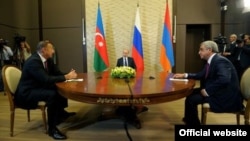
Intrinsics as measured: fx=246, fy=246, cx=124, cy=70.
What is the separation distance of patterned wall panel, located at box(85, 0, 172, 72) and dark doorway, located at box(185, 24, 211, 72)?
3.99 feet

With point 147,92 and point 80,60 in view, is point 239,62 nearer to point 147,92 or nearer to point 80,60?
point 147,92

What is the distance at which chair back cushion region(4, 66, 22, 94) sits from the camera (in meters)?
2.73

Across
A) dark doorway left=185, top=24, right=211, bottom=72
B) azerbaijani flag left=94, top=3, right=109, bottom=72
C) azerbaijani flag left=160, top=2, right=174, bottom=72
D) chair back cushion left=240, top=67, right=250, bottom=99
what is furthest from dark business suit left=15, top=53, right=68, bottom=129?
dark doorway left=185, top=24, right=211, bottom=72

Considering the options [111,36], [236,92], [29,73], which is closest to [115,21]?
[111,36]

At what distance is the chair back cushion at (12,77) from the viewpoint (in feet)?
8.95

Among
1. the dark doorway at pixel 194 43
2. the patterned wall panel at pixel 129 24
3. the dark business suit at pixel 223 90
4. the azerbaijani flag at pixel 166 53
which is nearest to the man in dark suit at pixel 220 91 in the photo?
the dark business suit at pixel 223 90

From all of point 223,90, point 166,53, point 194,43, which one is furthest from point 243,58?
point 223,90

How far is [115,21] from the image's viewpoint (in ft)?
21.5

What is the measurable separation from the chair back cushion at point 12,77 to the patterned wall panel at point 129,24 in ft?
12.4

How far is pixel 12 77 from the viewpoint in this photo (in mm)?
2820

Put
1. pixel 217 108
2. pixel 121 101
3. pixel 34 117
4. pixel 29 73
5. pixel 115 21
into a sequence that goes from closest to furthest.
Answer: pixel 121 101 < pixel 217 108 < pixel 29 73 < pixel 34 117 < pixel 115 21

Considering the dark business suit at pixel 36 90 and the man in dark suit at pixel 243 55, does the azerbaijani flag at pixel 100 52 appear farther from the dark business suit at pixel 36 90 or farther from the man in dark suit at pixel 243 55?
the dark business suit at pixel 36 90

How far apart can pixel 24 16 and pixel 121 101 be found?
20.0 ft

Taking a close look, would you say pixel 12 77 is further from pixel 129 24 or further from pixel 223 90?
pixel 129 24
